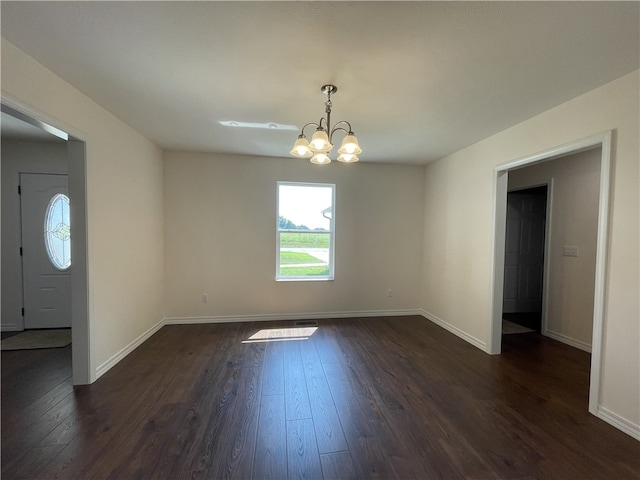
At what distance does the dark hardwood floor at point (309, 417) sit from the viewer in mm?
1534

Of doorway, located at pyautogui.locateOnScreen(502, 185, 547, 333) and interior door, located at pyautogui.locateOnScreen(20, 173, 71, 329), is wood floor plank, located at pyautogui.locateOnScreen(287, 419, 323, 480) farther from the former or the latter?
doorway, located at pyautogui.locateOnScreen(502, 185, 547, 333)

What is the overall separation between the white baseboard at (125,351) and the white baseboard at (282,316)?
1.03 feet

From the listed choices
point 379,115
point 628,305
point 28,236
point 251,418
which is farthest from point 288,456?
point 28,236

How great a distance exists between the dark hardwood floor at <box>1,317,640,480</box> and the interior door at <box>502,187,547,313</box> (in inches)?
70.3

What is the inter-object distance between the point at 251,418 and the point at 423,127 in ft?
10.2

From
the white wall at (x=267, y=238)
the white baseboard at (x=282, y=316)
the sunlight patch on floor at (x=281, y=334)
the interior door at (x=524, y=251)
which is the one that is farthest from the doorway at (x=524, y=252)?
the sunlight patch on floor at (x=281, y=334)

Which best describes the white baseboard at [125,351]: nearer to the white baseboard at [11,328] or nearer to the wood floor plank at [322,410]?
the white baseboard at [11,328]

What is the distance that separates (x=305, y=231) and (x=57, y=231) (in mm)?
3447

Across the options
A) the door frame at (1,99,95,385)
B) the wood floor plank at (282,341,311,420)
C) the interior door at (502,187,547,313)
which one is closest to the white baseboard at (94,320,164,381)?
the door frame at (1,99,95,385)

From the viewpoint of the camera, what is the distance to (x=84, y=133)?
223 cm

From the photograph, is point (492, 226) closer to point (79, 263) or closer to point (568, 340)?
point (568, 340)

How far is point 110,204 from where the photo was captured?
2598mm

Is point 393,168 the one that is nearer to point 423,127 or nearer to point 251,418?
point 423,127

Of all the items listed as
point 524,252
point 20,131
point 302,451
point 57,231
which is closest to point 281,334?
point 302,451
